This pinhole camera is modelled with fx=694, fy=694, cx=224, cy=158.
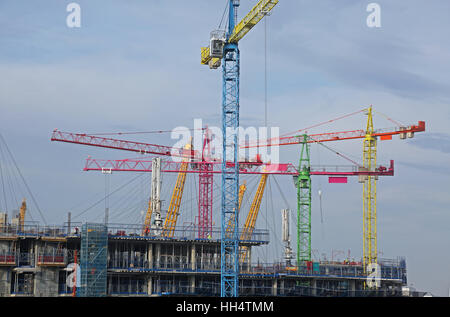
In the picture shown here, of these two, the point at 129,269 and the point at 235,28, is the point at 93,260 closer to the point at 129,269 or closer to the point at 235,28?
the point at 129,269

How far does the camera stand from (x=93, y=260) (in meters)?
105

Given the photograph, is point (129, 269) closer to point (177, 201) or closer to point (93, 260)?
point (93, 260)

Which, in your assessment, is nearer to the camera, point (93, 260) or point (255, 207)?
point (93, 260)

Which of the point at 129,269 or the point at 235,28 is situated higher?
the point at 235,28

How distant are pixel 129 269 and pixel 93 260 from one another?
6323mm

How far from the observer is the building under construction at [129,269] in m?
104

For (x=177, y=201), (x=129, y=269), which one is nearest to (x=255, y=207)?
(x=177, y=201)

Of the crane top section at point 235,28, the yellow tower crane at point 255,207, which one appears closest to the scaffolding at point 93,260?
the crane top section at point 235,28

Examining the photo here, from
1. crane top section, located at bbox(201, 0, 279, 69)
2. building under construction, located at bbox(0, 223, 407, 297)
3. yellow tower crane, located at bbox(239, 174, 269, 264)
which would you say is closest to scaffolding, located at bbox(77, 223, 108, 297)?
building under construction, located at bbox(0, 223, 407, 297)

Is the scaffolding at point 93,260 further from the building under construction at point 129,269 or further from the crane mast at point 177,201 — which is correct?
the crane mast at point 177,201

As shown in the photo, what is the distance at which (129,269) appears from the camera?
108688 millimetres

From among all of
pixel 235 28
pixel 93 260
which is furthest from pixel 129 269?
pixel 235 28

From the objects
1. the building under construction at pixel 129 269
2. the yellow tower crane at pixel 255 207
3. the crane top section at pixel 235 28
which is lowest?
the building under construction at pixel 129 269

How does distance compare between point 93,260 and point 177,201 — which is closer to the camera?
point 93,260
